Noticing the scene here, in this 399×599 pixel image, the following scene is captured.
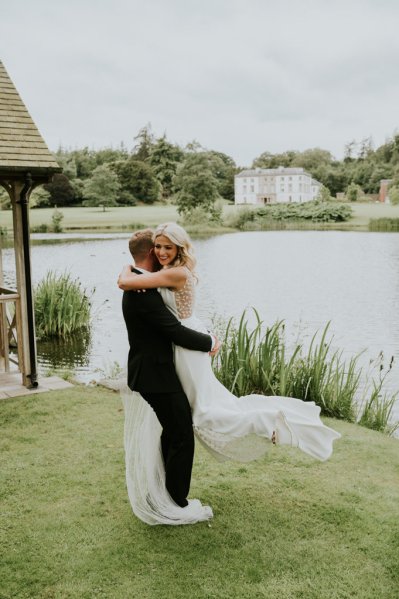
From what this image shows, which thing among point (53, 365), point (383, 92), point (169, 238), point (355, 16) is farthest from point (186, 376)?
point (383, 92)

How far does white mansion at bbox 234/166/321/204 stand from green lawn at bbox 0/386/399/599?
98769 millimetres

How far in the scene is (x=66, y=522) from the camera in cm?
402

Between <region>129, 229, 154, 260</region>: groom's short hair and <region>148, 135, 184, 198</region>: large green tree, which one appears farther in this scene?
<region>148, 135, 184, 198</region>: large green tree

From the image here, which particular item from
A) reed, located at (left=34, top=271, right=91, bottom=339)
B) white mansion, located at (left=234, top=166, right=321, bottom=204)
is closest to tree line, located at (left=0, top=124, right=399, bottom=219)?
white mansion, located at (left=234, top=166, right=321, bottom=204)

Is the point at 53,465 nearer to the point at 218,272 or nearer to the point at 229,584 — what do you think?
the point at 229,584

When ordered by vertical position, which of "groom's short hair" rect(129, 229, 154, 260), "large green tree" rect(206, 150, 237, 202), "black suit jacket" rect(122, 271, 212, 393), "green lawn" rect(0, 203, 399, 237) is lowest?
"black suit jacket" rect(122, 271, 212, 393)

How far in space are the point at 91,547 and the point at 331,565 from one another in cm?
150

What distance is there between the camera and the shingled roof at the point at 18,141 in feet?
22.3

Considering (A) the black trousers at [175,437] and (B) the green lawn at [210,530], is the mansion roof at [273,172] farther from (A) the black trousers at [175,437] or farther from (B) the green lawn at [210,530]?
(A) the black trousers at [175,437]

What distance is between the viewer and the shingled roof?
268 inches

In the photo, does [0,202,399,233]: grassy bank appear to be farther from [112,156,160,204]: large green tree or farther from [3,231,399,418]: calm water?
[3,231,399,418]: calm water

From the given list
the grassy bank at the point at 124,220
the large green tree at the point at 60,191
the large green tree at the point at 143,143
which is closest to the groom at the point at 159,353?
the grassy bank at the point at 124,220

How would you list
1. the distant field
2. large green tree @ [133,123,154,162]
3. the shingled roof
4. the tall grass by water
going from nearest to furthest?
the shingled roof < the tall grass by water < the distant field < large green tree @ [133,123,154,162]

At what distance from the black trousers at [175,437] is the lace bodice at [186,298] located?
50cm
